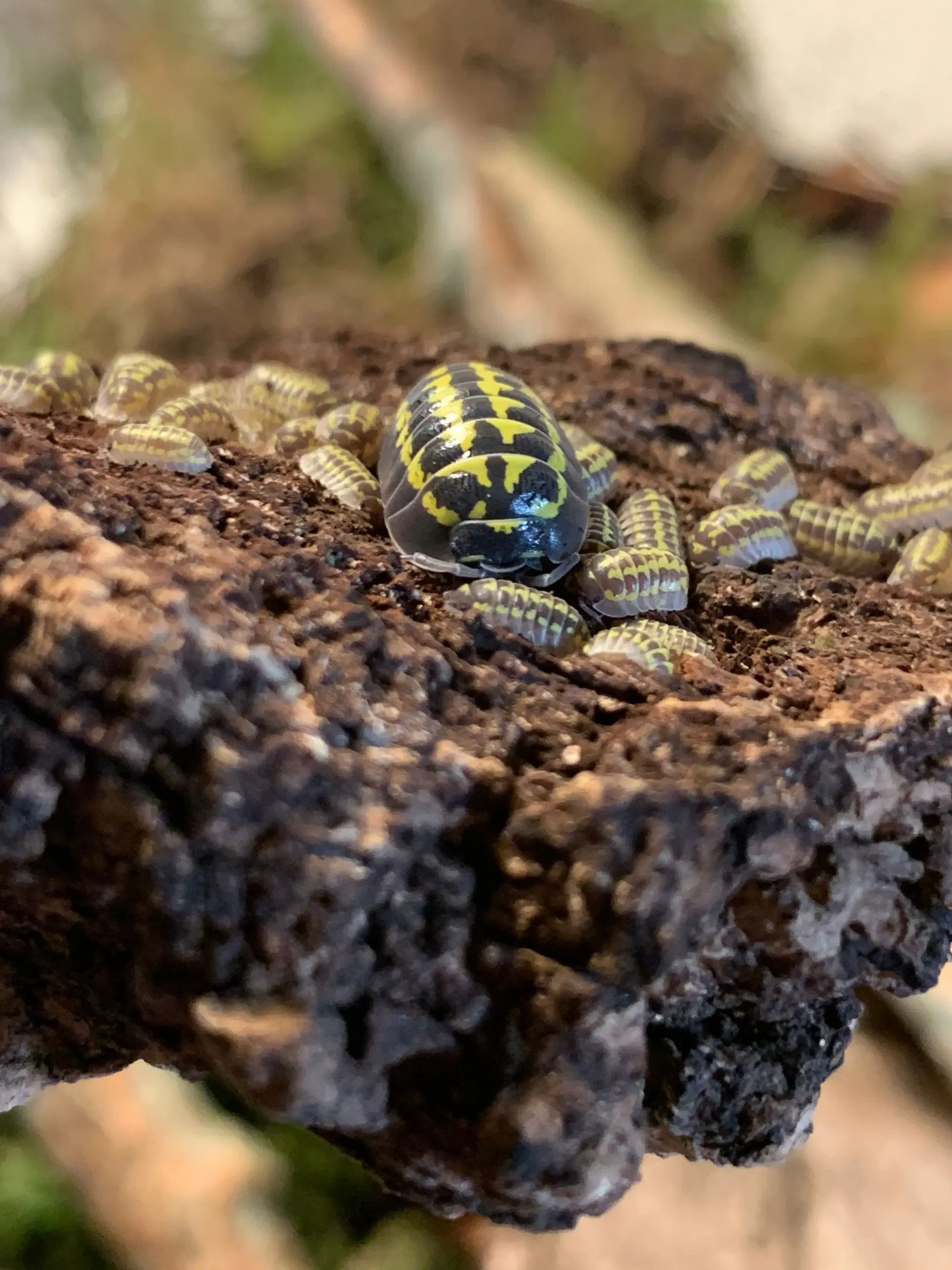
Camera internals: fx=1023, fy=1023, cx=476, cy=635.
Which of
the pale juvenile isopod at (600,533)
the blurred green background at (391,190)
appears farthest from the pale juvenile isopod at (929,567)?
the blurred green background at (391,190)

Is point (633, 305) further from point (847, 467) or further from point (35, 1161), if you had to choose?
point (35, 1161)

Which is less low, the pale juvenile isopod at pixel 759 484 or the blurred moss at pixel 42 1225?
the pale juvenile isopod at pixel 759 484

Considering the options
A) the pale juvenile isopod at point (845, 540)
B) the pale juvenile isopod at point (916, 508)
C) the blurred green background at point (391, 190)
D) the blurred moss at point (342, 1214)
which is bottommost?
the blurred moss at point (342, 1214)

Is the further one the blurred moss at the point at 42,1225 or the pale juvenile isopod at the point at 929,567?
the blurred moss at the point at 42,1225

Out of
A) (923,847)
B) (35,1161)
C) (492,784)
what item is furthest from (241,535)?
(35,1161)

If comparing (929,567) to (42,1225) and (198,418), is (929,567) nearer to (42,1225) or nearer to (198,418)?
(198,418)

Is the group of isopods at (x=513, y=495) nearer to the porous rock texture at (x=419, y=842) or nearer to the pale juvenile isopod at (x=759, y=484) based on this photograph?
the pale juvenile isopod at (x=759, y=484)

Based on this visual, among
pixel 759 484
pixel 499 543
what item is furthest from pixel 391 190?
pixel 499 543
